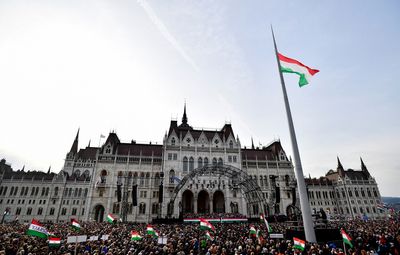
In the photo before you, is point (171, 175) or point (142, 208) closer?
point (142, 208)

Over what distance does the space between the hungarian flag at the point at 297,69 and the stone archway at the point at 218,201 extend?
38.6m

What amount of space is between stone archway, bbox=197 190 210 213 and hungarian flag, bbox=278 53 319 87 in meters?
38.4

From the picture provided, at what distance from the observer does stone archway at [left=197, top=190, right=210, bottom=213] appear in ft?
154

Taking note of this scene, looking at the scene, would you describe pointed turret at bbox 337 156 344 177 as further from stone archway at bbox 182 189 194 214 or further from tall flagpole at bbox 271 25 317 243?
tall flagpole at bbox 271 25 317 243

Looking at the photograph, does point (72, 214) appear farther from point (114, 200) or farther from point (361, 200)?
point (361, 200)

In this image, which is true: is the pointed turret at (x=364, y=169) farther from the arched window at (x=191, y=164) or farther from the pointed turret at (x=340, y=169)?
the arched window at (x=191, y=164)

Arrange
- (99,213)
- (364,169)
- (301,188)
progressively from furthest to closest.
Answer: (364,169) < (99,213) < (301,188)

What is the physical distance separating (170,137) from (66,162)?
3459 cm

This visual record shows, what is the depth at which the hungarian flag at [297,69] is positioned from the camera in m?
13.7

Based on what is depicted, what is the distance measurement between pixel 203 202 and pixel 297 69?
41.3m

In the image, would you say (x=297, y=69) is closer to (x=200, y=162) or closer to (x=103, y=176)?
(x=200, y=162)

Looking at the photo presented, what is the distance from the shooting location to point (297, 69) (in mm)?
14047

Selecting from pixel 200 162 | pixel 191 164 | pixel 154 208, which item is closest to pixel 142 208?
pixel 154 208

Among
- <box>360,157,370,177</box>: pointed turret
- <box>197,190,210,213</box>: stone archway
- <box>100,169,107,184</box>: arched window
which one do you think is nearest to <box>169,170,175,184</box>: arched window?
<box>197,190,210,213</box>: stone archway
